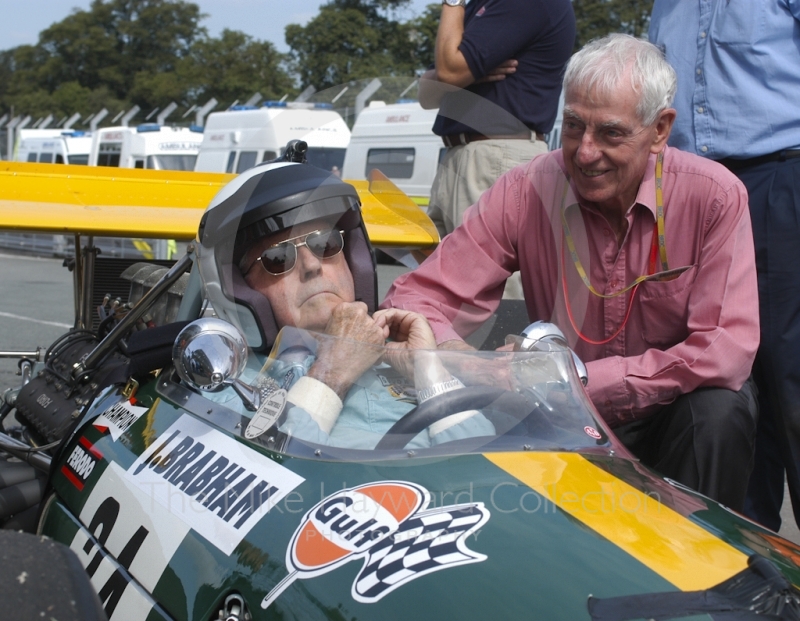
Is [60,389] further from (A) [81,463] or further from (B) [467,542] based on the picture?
(B) [467,542]

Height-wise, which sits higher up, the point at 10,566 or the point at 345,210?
the point at 345,210

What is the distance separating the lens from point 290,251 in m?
2.51

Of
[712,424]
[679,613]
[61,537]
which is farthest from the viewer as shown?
[712,424]

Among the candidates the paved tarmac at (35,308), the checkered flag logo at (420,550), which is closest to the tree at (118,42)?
the paved tarmac at (35,308)

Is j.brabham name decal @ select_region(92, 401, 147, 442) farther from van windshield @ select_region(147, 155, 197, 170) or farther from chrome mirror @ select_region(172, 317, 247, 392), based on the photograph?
van windshield @ select_region(147, 155, 197, 170)

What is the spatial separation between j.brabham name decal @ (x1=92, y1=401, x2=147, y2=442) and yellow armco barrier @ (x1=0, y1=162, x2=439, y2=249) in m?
1.06

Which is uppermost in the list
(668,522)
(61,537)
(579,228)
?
(579,228)

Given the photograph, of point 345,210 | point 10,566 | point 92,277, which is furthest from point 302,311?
point 92,277

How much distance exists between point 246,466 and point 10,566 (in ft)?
1.61

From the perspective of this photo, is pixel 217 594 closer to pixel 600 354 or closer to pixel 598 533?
pixel 598 533

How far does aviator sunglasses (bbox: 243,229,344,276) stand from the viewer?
8.16ft

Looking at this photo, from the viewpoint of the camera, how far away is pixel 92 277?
4.04m

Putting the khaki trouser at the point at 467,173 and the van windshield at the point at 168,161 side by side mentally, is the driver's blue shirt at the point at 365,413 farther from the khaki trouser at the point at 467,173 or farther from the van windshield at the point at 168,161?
the van windshield at the point at 168,161

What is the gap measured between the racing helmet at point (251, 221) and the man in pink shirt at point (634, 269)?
46 cm
